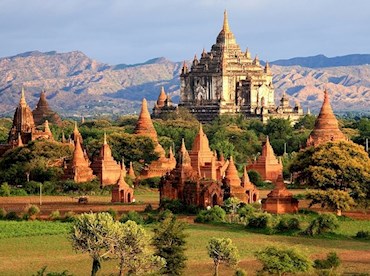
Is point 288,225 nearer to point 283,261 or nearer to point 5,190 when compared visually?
point 283,261

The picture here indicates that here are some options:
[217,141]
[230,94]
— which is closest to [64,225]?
[217,141]

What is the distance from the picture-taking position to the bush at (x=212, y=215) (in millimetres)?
59844

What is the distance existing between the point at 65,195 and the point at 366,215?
22.1 meters

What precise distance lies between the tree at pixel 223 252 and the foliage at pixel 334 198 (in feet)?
65.0

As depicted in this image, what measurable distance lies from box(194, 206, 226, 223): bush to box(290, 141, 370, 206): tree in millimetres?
6308

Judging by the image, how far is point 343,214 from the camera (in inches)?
2480

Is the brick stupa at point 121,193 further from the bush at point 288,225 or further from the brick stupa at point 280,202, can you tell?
the bush at point 288,225

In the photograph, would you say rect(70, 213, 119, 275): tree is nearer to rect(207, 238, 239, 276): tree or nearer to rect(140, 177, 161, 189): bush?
rect(207, 238, 239, 276): tree

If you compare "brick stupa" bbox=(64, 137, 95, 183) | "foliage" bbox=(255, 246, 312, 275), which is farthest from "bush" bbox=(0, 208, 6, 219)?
"foliage" bbox=(255, 246, 312, 275)

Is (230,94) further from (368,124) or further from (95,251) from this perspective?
(95,251)

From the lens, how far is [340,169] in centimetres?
6378

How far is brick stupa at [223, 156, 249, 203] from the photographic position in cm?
6662

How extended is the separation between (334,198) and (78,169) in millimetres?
21962

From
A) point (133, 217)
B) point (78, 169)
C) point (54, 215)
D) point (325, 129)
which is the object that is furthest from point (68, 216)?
point (325, 129)
